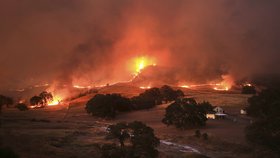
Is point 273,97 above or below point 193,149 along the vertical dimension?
above

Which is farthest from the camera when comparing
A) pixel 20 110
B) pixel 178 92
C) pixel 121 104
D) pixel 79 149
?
pixel 178 92

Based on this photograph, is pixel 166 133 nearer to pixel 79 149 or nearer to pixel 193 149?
pixel 193 149

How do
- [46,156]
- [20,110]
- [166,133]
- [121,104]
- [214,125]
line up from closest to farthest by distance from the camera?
[46,156]
[166,133]
[214,125]
[121,104]
[20,110]

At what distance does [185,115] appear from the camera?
310 ft

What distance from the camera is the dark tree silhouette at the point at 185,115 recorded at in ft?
309

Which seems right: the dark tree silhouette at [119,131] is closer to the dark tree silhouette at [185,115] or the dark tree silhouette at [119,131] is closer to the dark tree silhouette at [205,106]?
the dark tree silhouette at [185,115]

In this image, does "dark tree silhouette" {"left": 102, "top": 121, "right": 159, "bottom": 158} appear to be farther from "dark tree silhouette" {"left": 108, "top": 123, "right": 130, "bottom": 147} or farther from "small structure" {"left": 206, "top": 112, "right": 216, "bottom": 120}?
"small structure" {"left": 206, "top": 112, "right": 216, "bottom": 120}

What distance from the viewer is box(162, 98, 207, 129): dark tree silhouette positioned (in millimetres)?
94062

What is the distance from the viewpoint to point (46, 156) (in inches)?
1943

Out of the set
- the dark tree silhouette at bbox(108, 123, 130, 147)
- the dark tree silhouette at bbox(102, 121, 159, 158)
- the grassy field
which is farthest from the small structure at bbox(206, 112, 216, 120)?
the dark tree silhouette at bbox(108, 123, 130, 147)

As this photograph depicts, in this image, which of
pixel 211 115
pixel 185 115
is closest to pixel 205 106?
pixel 211 115

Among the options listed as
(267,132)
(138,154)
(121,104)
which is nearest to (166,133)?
(267,132)

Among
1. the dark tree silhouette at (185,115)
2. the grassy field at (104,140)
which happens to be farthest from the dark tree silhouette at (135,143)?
the dark tree silhouette at (185,115)

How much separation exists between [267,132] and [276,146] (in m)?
4.51
